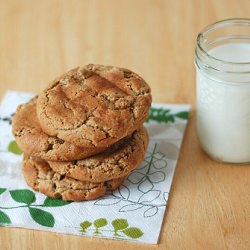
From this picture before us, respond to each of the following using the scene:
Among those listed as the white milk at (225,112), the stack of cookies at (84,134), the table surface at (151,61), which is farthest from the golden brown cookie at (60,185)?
the white milk at (225,112)

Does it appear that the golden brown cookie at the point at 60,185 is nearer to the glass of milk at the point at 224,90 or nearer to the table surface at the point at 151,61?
the table surface at the point at 151,61

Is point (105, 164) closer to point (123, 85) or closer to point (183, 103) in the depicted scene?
point (123, 85)

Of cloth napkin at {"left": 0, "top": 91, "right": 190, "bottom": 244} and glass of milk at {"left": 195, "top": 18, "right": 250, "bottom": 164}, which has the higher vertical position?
glass of milk at {"left": 195, "top": 18, "right": 250, "bottom": 164}

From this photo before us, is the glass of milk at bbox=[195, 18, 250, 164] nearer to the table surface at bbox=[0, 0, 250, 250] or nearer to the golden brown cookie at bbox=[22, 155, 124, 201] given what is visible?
the table surface at bbox=[0, 0, 250, 250]

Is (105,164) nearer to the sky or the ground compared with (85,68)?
nearer to the ground

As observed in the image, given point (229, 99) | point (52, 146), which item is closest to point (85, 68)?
point (52, 146)

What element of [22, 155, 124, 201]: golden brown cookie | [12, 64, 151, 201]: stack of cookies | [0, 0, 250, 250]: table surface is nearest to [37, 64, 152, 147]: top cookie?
[12, 64, 151, 201]: stack of cookies
